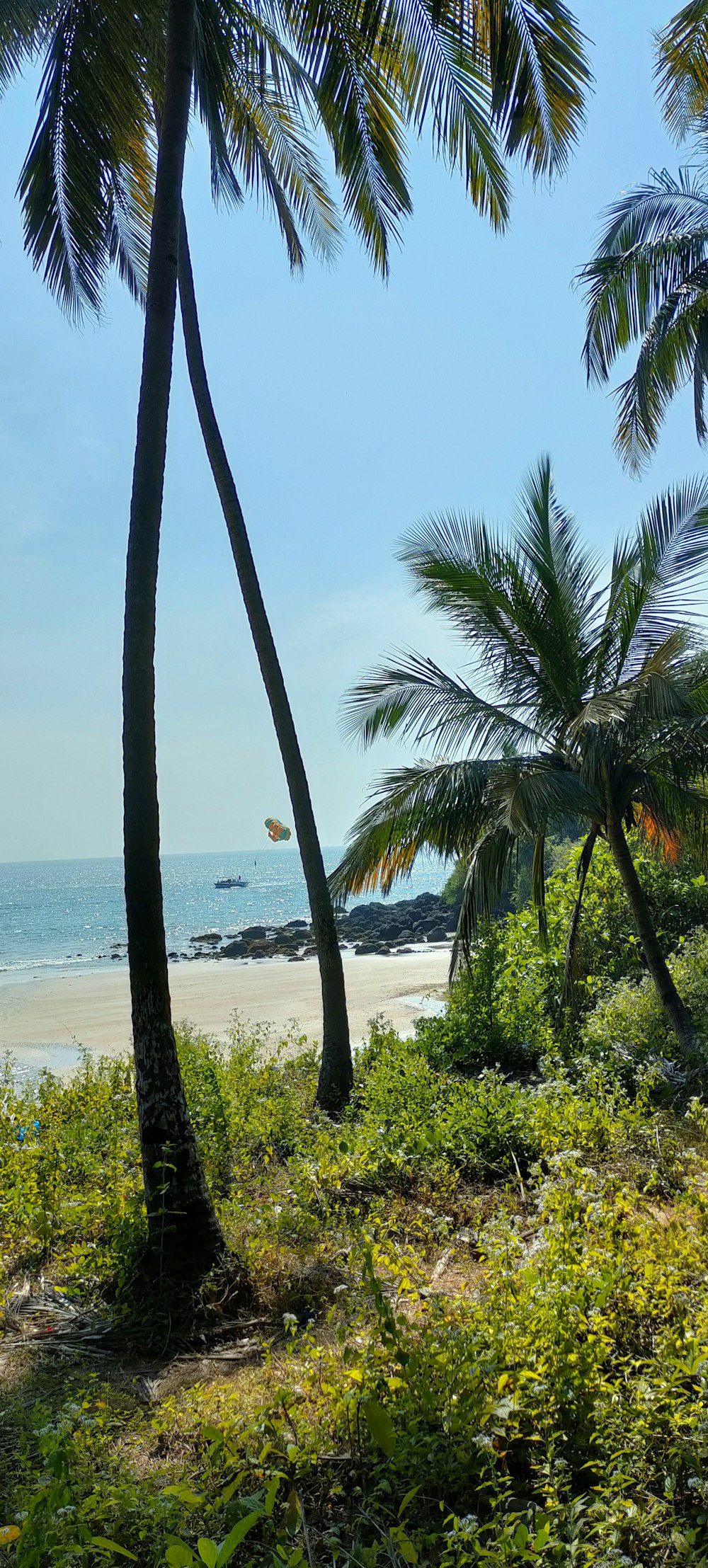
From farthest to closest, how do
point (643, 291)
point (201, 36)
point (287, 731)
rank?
point (643, 291) < point (287, 731) < point (201, 36)

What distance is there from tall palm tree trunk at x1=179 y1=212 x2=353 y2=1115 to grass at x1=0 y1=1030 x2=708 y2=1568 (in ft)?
9.22

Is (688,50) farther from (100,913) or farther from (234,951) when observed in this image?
(100,913)

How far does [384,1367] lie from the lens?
3188mm

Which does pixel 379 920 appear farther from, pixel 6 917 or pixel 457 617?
pixel 457 617

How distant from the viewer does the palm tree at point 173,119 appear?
5.10 meters

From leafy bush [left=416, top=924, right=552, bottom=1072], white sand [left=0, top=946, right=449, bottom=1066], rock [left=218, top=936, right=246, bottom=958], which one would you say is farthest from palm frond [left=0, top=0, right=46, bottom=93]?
rock [left=218, top=936, right=246, bottom=958]

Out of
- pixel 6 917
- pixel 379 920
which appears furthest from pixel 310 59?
pixel 6 917

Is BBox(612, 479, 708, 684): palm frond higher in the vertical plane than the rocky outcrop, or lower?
higher

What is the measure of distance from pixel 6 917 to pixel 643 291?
66706mm

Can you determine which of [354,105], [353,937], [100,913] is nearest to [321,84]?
[354,105]

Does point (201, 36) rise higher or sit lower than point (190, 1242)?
higher

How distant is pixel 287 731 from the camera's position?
9.30 metres

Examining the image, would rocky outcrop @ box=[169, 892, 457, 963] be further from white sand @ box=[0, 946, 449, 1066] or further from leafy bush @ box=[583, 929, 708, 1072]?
leafy bush @ box=[583, 929, 708, 1072]

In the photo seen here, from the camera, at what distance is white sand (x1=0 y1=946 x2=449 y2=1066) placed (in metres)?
17.3
